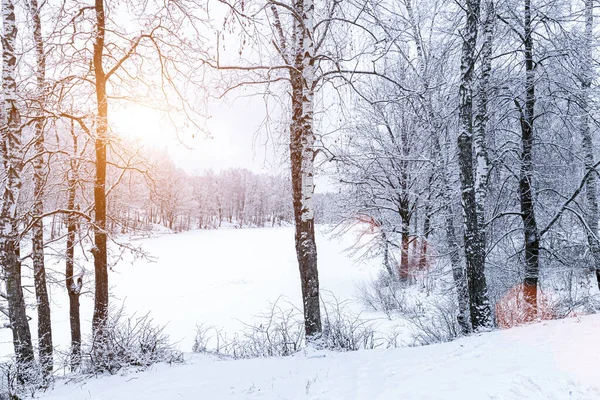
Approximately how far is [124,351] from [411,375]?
14.2 feet

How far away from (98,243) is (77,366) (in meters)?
2.31

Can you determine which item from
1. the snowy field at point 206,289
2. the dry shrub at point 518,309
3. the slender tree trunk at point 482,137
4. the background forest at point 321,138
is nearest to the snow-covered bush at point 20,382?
the background forest at point 321,138

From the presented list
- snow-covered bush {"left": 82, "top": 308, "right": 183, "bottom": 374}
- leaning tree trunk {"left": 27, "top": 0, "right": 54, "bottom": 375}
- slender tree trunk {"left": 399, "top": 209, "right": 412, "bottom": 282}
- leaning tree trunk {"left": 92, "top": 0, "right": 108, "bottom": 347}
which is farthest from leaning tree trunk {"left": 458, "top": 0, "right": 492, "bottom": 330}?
leaning tree trunk {"left": 27, "top": 0, "right": 54, "bottom": 375}

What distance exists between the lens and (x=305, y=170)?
5406 millimetres

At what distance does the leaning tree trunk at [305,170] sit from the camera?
5.35 meters

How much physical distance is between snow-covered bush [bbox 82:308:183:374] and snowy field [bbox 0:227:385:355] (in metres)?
2.61

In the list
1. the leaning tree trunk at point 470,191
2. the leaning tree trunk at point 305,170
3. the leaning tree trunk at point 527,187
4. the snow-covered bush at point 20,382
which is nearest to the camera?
the snow-covered bush at point 20,382

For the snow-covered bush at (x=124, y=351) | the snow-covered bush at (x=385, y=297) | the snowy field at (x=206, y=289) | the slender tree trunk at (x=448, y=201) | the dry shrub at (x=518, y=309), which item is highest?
the slender tree trunk at (x=448, y=201)

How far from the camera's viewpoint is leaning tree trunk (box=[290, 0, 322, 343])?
5.35m

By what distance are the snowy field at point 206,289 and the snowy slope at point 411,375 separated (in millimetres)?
3795

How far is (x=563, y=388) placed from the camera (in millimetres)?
2795

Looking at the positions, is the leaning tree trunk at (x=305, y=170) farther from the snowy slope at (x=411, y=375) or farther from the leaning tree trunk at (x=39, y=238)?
the leaning tree trunk at (x=39, y=238)

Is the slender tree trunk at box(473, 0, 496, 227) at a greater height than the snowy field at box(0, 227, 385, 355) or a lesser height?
greater

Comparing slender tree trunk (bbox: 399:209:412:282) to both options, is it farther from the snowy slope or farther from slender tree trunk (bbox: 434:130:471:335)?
the snowy slope
